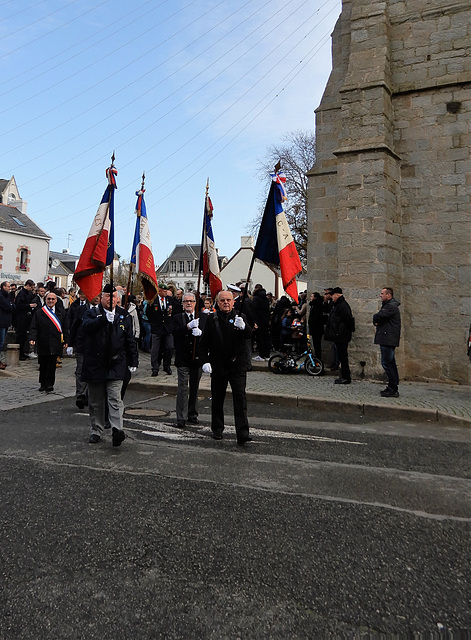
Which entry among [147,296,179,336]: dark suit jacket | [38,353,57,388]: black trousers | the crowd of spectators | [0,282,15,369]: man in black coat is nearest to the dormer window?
the crowd of spectators

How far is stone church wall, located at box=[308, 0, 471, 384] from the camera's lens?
10.9m

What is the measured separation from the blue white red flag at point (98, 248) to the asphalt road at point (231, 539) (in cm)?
276

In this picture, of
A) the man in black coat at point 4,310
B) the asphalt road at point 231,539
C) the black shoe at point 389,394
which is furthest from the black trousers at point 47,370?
the black shoe at point 389,394

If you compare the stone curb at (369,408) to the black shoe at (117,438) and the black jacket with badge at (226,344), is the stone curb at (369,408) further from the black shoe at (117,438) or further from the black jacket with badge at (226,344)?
the black shoe at (117,438)

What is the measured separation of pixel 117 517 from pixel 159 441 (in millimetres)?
2403

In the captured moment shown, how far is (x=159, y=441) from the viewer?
6.01m

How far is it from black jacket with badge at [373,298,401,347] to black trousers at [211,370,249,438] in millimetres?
3882

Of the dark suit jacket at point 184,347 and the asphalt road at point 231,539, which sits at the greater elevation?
the dark suit jacket at point 184,347

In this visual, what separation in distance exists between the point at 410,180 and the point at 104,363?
8835mm

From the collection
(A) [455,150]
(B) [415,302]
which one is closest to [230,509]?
(B) [415,302]

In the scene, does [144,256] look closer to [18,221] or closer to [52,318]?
[52,318]

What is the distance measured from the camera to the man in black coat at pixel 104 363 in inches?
233

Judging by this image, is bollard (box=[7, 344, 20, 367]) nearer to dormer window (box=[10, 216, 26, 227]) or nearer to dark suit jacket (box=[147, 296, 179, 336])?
dark suit jacket (box=[147, 296, 179, 336])

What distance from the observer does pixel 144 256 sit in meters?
8.68
